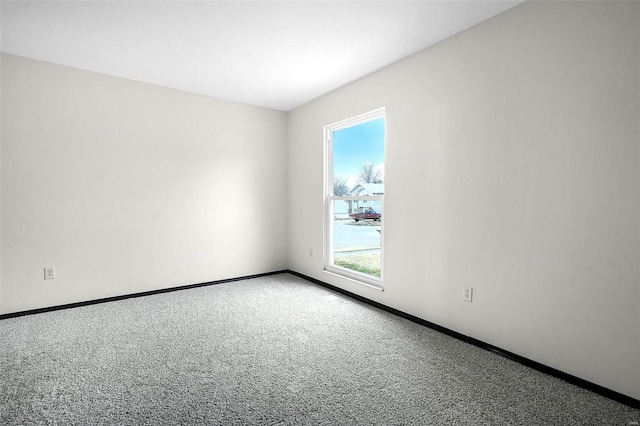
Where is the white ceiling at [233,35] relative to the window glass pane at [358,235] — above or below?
above

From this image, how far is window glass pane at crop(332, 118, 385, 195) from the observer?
3.45 m

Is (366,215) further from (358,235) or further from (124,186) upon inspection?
(124,186)

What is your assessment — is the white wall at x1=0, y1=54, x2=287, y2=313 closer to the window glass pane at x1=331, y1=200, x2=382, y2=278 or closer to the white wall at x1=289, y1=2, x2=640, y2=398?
the window glass pane at x1=331, y1=200, x2=382, y2=278

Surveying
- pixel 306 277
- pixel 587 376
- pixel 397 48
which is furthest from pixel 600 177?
pixel 306 277

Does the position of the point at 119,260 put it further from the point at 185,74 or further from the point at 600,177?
the point at 600,177

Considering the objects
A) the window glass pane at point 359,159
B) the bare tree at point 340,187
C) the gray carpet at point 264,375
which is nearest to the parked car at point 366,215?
the window glass pane at point 359,159

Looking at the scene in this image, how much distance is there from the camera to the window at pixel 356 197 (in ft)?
11.3

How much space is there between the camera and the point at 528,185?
2.13m

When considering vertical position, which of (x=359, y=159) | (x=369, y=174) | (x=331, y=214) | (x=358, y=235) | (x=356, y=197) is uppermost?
(x=359, y=159)

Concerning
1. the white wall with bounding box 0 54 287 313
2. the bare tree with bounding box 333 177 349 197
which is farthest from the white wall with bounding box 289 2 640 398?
the white wall with bounding box 0 54 287 313

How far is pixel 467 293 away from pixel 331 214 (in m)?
2.00

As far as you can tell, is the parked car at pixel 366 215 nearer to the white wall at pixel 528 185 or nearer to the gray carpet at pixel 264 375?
the white wall at pixel 528 185

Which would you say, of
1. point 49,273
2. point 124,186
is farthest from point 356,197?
point 49,273

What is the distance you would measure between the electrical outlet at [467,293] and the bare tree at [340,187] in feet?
5.89
